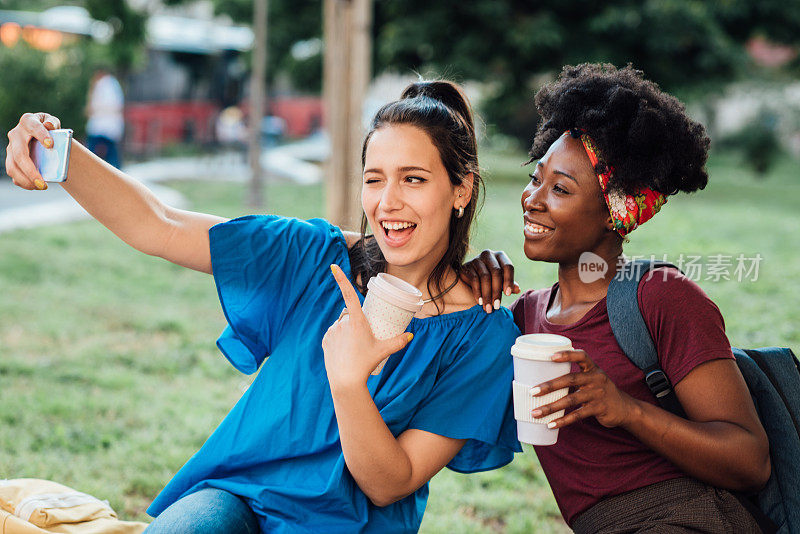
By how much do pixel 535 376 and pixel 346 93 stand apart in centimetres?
571

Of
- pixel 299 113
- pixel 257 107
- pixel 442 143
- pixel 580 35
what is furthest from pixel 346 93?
pixel 299 113

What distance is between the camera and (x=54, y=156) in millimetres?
2227

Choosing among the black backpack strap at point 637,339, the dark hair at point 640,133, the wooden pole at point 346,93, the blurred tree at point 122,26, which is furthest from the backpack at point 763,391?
the blurred tree at point 122,26

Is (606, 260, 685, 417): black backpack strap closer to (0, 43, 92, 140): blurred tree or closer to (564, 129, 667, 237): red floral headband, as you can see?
(564, 129, 667, 237): red floral headband

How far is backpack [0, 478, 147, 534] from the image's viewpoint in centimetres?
241

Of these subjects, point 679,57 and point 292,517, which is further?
point 679,57

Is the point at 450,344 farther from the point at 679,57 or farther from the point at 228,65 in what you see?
the point at 228,65

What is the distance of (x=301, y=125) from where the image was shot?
36125mm

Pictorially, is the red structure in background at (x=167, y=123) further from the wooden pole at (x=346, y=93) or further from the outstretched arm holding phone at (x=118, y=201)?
the outstretched arm holding phone at (x=118, y=201)

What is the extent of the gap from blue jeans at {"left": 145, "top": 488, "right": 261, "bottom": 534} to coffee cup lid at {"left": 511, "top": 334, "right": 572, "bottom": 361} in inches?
34.7

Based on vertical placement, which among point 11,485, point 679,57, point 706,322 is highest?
point 679,57

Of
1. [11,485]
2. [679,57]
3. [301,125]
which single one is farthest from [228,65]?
[11,485]

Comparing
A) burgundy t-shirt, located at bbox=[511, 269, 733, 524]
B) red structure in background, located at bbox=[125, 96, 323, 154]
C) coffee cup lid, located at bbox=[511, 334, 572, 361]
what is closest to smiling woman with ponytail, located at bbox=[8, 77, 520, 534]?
burgundy t-shirt, located at bbox=[511, 269, 733, 524]

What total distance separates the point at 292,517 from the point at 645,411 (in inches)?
39.0
